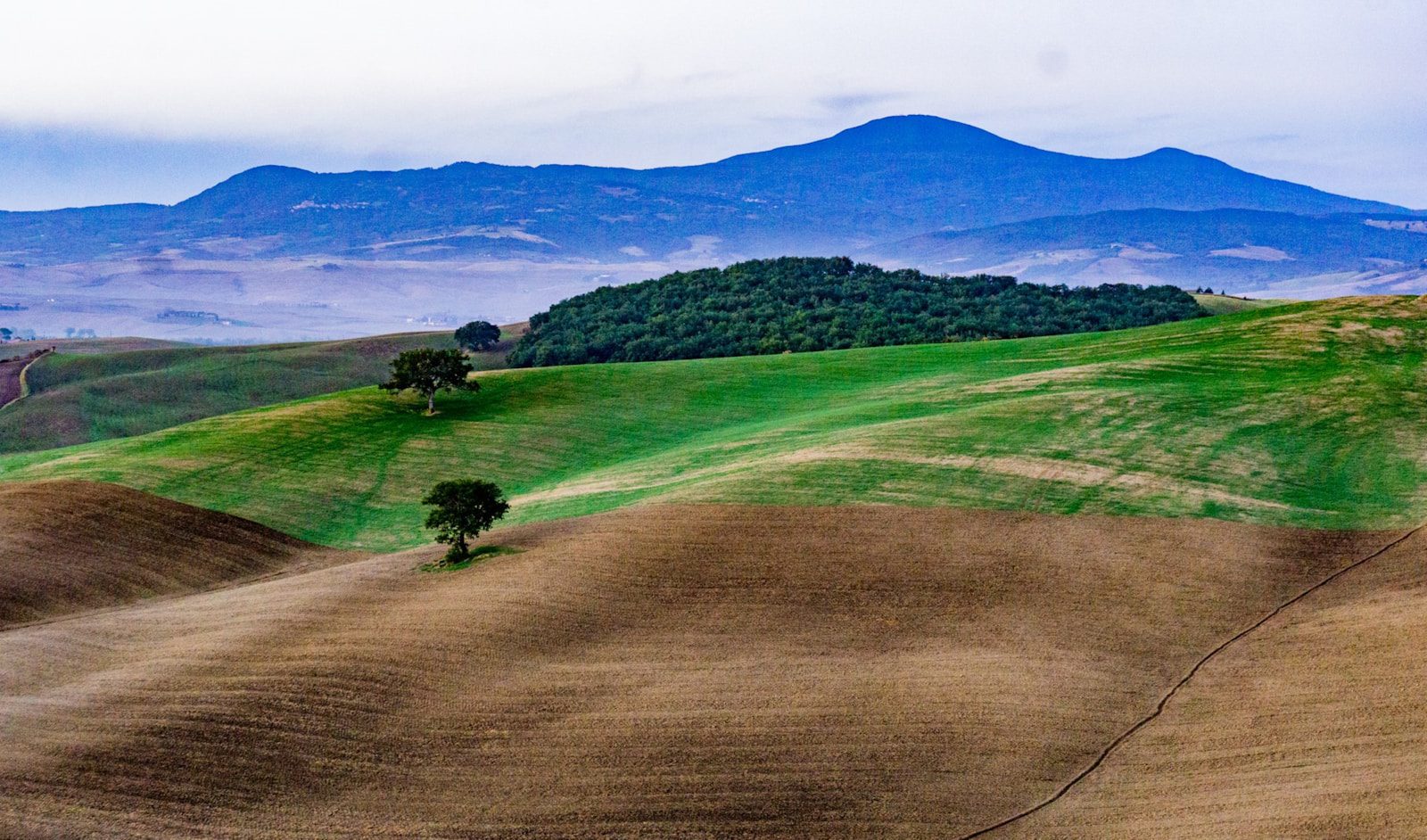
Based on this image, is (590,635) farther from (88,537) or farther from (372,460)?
(372,460)

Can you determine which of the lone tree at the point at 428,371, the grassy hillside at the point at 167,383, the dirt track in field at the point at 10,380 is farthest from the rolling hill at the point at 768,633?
the dirt track in field at the point at 10,380

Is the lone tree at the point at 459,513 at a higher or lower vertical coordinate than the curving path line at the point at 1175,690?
higher

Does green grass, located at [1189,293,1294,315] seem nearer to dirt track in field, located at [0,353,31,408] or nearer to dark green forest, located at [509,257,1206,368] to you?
dark green forest, located at [509,257,1206,368]

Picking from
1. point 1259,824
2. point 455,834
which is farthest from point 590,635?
point 1259,824

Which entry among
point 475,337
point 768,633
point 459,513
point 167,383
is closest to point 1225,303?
point 475,337

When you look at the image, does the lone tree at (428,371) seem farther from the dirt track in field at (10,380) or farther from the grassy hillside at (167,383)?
the dirt track in field at (10,380)

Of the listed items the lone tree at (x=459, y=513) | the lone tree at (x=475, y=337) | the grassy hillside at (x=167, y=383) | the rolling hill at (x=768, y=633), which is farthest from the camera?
the lone tree at (x=475, y=337)
